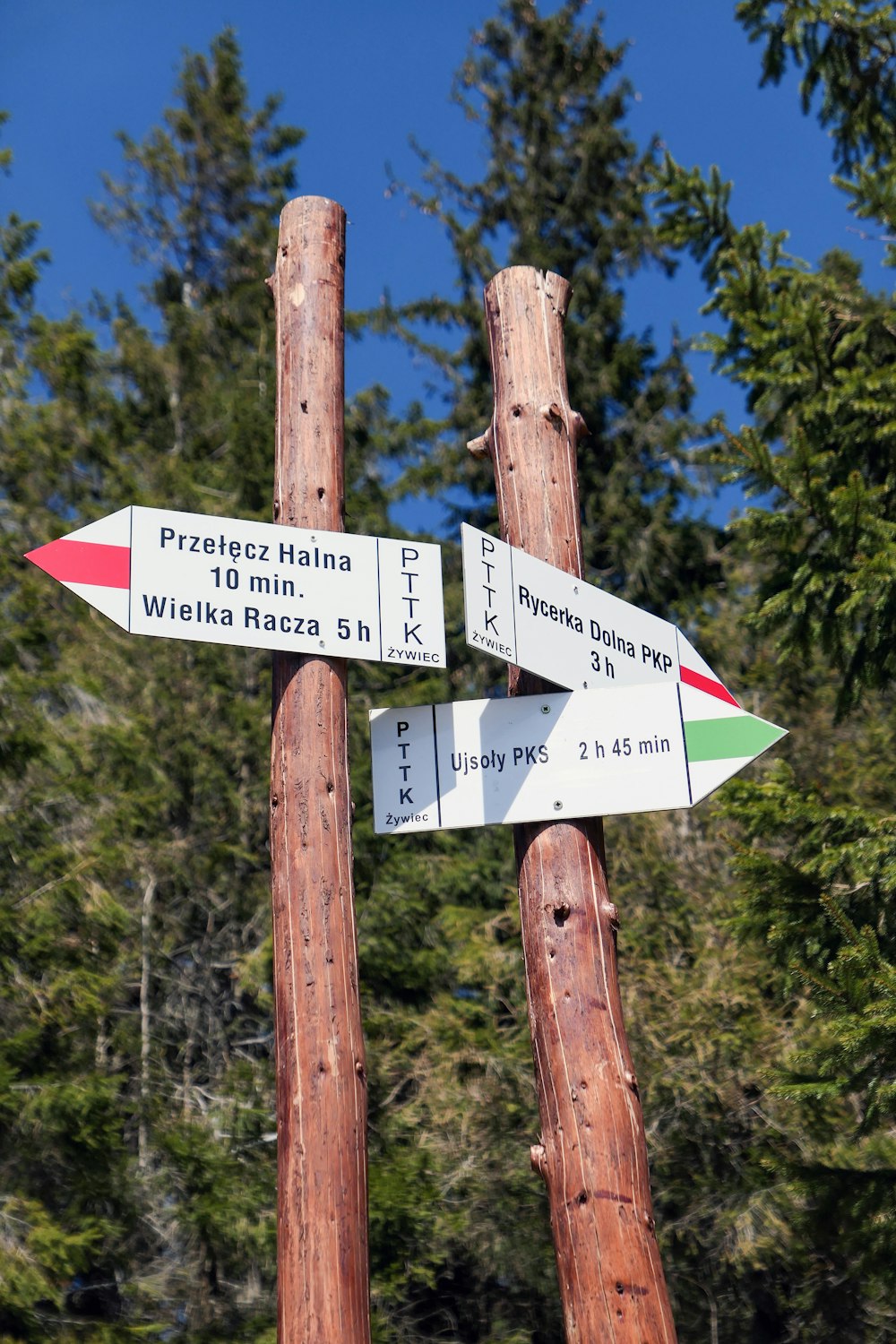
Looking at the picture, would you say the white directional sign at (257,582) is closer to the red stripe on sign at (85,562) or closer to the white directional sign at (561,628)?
the red stripe on sign at (85,562)

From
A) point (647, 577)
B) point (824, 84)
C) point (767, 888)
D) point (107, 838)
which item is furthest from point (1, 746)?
point (647, 577)

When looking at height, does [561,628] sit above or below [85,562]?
below

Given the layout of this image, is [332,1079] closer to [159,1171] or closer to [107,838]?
[107,838]

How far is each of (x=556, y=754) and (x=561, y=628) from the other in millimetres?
385

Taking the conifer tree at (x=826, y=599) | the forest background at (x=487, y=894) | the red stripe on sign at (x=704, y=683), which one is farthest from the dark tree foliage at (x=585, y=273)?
the red stripe on sign at (x=704, y=683)

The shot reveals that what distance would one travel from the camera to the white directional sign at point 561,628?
3775 mm

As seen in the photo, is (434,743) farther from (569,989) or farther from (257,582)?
(569,989)

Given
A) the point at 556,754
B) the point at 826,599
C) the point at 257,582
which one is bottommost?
the point at 556,754

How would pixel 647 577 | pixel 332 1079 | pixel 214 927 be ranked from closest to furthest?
pixel 332 1079, pixel 214 927, pixel 647 577

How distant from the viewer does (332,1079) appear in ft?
11.1

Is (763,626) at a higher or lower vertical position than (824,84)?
lower

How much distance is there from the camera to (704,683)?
4285 millimetres

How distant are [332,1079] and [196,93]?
27.1 m

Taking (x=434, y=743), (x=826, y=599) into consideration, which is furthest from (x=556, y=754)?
(x=826, y=599)
